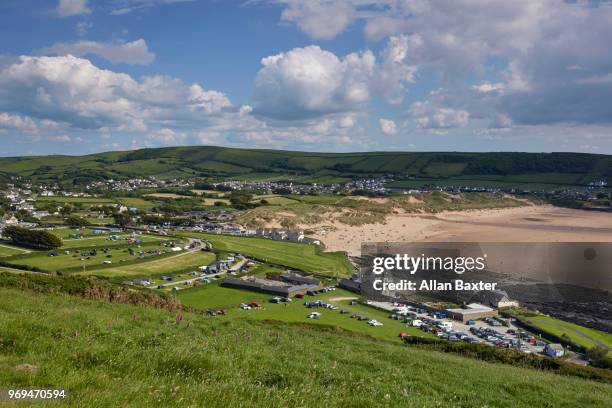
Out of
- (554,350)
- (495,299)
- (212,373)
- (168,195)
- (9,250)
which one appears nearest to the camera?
(212,373)

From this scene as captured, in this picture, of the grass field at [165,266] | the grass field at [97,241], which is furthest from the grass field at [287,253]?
the grass field at [97,241]

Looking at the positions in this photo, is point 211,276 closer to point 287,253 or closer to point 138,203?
point 287,253

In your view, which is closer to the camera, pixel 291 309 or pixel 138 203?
pixel 291 309

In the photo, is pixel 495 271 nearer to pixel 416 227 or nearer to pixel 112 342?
pixel 416 227

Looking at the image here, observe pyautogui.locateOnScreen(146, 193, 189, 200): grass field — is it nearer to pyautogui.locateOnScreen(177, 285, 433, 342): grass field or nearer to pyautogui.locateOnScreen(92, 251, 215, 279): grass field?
pyautogui.locateOnScreen(92, 251, 215, 279): grass field

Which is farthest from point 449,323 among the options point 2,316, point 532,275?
point 2,316

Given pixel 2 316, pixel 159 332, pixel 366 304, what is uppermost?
pixel 2 316

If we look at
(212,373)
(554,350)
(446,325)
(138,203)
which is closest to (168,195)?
(138,203)
